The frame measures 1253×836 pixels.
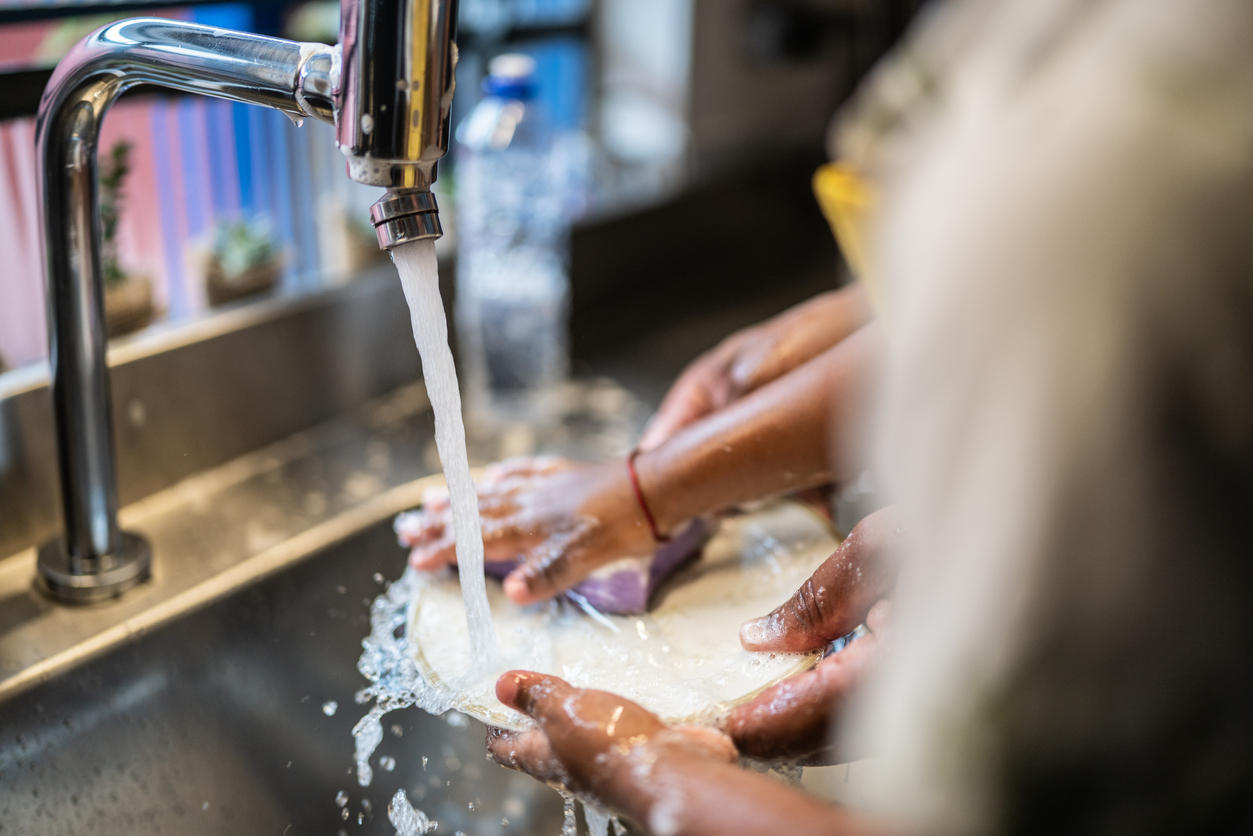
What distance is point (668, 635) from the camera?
26.2 inches

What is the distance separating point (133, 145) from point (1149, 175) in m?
0.89

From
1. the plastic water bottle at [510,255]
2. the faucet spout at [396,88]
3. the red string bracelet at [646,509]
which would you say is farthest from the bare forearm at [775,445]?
the plastic water bottle at [510,255]

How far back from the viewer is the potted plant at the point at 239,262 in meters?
0.98

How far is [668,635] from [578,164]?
42.2 inches

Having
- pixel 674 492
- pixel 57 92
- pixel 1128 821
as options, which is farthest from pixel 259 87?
pixel 1128 821

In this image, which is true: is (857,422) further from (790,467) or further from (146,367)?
(146,367)

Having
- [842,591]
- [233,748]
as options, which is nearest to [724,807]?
[842,591]

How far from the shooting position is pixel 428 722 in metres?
0.67

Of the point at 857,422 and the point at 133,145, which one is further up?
the point at 133,145

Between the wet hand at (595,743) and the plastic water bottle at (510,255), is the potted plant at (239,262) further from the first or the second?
the wet hand at (595,743)

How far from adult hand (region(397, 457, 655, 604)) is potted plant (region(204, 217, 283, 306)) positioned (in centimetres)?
36

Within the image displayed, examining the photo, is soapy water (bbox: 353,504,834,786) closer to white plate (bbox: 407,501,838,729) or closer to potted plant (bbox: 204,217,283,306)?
white plate (bbox: 407,501,838,729)

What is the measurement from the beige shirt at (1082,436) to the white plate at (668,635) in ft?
0.79

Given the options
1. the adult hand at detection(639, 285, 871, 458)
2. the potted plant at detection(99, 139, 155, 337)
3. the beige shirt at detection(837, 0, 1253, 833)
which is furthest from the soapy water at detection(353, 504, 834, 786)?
the potted plant at detection(99, 139, 155, 337)
